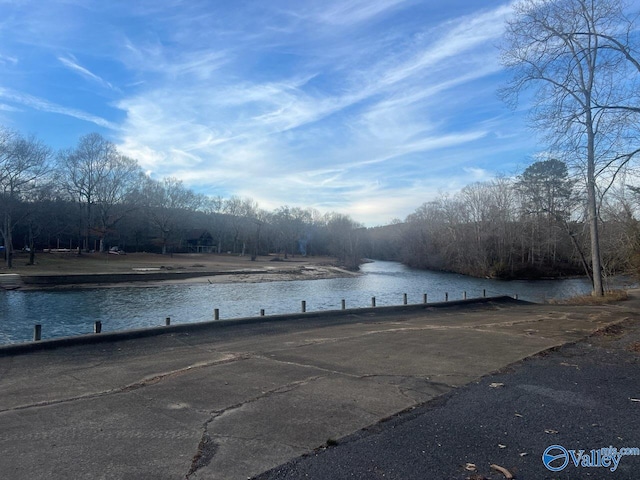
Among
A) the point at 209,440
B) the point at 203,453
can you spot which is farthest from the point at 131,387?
the point at 203,453

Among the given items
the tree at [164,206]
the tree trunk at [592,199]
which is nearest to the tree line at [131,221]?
the tree at [164,206]

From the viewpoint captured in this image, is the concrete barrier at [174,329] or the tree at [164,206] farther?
the tree at [164,206]

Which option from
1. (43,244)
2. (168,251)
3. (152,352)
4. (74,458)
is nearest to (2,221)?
(43,244)

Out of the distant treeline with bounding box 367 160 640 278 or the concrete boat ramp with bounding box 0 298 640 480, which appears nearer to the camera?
the concrete boat ramp with bounding box 0 298 640 480

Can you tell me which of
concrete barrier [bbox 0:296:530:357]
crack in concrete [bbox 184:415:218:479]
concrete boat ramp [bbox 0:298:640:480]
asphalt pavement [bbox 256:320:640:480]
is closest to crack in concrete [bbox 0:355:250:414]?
concrete boat ramp [bbox 0:298:640:480]

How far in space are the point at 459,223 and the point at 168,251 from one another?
54895 mm

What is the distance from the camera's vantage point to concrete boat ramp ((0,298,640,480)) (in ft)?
13.6

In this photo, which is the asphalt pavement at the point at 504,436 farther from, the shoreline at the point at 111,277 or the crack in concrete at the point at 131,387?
the shoreline at the point at 111,277

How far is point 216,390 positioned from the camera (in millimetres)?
6297

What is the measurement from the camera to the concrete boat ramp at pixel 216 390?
4156 mm

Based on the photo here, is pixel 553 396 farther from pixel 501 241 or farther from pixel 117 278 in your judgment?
pixel 501 241

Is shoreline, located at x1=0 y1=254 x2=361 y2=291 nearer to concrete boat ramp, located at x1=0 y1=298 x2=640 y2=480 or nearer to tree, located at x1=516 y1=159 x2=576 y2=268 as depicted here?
tree, located at x1=516 y1=159 x2=576 y2=268

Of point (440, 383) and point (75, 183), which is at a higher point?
point (75, 183)

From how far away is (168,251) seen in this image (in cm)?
8912
